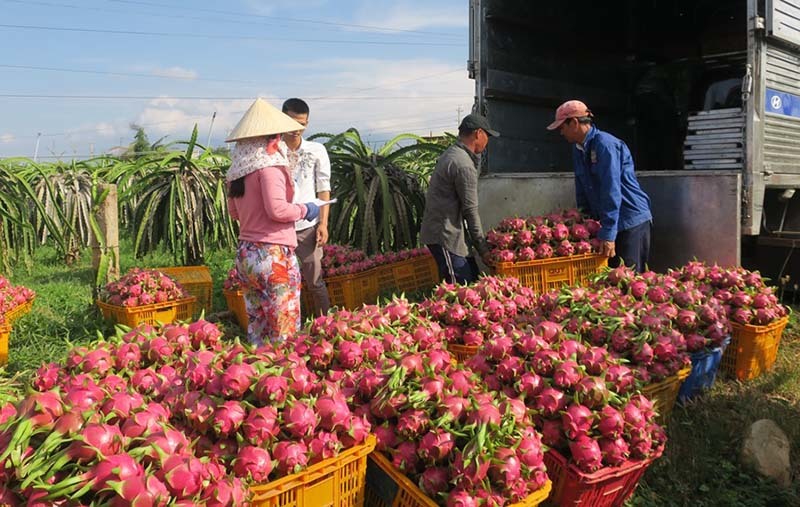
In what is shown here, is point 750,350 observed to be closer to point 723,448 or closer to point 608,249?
point 723,448

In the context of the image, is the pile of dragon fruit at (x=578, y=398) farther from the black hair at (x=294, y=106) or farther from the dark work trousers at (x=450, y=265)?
the black hair at (x=294, y=106)

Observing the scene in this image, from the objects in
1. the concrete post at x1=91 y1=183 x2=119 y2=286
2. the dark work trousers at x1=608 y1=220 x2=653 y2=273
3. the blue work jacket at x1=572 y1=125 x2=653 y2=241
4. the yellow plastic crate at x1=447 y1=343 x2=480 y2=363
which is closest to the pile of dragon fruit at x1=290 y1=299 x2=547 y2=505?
the yellow plastic crate at x1=447 y1=343 x2=480 y2=363

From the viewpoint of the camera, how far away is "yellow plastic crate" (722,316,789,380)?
11.4 ft

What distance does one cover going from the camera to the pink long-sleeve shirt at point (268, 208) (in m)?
3.11

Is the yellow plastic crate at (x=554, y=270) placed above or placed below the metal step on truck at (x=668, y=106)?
below

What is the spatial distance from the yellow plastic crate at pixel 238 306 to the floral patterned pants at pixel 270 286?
154cm

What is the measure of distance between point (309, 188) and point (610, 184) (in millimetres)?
2073

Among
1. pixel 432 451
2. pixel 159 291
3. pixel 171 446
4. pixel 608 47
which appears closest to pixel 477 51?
pixel 608 47

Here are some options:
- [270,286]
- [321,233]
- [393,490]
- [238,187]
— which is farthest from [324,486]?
[321,233]

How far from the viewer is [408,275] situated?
17.3ft

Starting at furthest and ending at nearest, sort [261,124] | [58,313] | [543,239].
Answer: [58,313] < [543,239] < [261,124]

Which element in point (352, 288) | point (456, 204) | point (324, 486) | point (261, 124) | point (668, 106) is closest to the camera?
point (324, 486)

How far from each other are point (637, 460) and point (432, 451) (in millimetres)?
823

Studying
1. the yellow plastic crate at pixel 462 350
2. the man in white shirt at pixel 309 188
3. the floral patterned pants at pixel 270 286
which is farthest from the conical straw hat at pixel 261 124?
the yellow plastic crate at pixel 462 350
